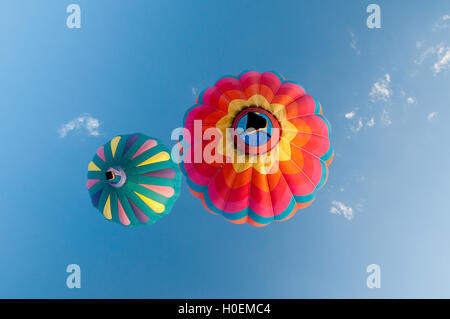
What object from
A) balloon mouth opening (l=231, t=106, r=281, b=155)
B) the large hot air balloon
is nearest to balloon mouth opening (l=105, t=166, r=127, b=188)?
the large hot air balloon

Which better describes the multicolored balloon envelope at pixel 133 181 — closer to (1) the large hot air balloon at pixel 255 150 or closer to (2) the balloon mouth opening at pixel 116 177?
(2) the balloon mouth opening at pixel 116 177

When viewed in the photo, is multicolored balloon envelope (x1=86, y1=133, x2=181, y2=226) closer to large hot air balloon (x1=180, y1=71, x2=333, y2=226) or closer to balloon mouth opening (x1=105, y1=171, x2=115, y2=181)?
balloon mouth opening (x1=105, y1=171, x2=115, y2=181)

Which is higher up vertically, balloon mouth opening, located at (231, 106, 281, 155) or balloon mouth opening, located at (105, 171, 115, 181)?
balloon mouth opening, located at (231, 106, 281, 155)

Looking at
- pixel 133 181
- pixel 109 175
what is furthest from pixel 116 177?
pixel 133 181

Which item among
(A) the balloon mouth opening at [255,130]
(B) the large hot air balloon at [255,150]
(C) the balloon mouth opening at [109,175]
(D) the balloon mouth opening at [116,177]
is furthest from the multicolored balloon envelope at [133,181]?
(A) the balloon mouth opening at [255,130]

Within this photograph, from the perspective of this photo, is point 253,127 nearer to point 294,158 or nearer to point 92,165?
point 294,158

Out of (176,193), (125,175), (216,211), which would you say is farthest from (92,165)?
(216,211)
